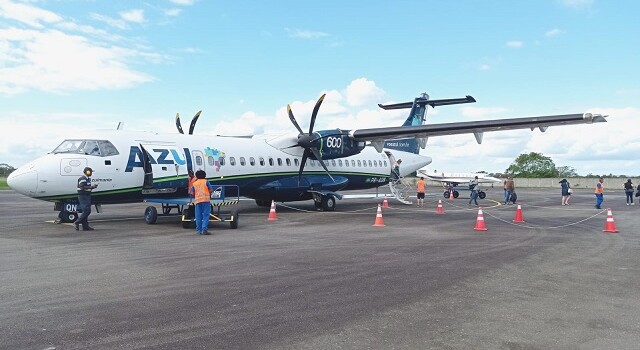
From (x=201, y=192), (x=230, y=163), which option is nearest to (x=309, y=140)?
(x=230, y=163)

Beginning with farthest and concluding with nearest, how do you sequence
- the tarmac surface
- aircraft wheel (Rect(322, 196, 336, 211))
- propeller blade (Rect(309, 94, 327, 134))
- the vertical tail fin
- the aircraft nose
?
1. the vertical tail fin
2. aircraft wheel (Rect(322, 196, 336, 211))
3. propeller blade (Rect(309, 94, 327, 134))
4. the aircraft nose
5. the tarmac surface

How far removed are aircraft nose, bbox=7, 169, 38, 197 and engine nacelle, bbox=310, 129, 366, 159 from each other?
1079cm

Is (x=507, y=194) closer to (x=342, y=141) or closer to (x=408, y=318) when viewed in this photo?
(x=342, y=141)

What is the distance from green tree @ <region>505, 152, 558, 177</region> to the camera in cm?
10569

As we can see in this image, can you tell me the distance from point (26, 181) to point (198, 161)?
5491 mm

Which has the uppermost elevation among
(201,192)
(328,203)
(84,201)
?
(201,192)

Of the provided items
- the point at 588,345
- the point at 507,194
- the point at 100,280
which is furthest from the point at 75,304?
the point at 507,194

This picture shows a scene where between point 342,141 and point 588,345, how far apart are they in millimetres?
17841

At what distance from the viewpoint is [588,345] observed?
468 cm

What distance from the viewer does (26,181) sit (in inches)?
544

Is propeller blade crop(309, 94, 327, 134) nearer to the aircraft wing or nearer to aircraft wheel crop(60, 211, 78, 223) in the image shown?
the aircraft wing

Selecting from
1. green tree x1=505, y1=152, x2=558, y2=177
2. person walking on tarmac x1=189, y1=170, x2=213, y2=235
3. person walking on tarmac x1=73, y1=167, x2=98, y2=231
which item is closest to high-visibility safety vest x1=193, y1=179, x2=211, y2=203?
person walking on tarmac x1=189, y1=170, x2=213, y2=235

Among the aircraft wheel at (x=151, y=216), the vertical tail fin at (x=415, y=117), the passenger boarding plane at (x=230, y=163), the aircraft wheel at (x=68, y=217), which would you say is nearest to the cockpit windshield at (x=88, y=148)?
the passenger boarding plane at (x=230, y=163)

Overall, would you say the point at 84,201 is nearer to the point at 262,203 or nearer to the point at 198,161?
the point at 198,161
